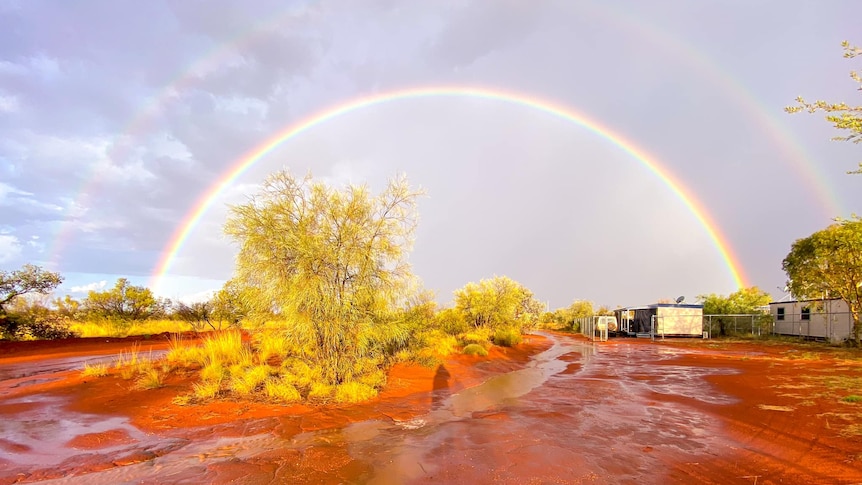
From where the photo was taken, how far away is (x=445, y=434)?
346 inches

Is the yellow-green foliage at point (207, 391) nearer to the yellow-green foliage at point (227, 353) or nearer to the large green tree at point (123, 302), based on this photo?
the yellow-green foliage at point (227, 353)

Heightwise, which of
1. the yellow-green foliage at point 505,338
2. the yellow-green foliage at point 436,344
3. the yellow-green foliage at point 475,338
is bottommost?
the yellow-green foliage at point 505,338

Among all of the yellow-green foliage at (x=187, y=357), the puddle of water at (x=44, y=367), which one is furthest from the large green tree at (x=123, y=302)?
the yellow-green foliage at (x=187, y=357)

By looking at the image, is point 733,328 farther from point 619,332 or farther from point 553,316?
point 553,316

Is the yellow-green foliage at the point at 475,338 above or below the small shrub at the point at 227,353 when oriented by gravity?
below

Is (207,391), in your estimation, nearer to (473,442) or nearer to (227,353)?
(227,353)

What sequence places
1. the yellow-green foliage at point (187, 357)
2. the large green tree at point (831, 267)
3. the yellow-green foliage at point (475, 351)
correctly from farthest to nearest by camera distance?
the large green tree at point (831, 267)
the yellow-green foliage at point (475, 351)
the yellow-green foliage at point (187, 357)

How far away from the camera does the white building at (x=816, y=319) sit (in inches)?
1273

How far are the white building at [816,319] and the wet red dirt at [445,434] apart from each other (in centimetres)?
2319

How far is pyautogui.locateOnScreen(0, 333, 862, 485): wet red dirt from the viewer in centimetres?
656

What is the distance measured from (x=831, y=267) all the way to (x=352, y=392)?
35.4m

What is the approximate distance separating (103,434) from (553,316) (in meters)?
89.5

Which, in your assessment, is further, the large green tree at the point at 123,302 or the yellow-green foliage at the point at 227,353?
the large green tree at the point at 123,302

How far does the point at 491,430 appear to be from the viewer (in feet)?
29.7
